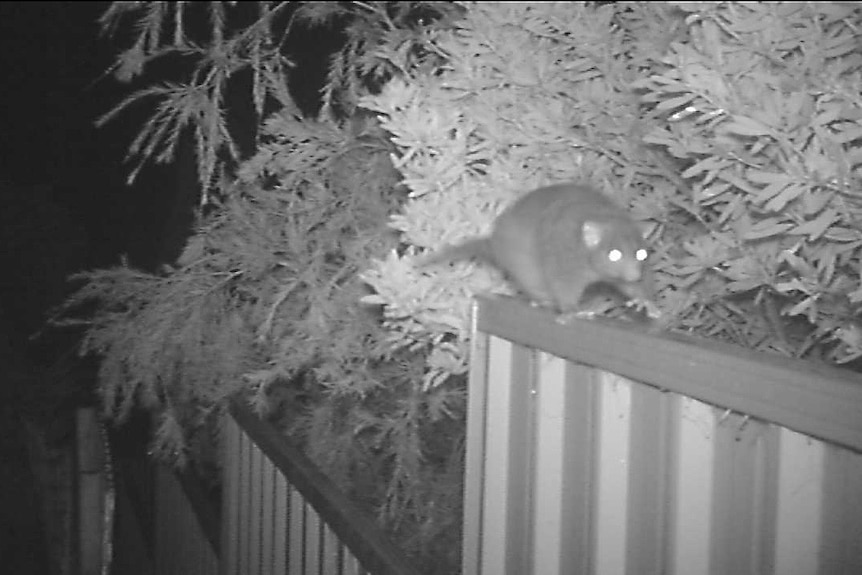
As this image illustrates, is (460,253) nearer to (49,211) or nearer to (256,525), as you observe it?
(256,525)

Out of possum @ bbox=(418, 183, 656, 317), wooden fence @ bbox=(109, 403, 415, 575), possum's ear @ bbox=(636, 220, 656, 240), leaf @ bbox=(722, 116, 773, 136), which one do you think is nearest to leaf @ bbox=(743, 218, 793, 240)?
leaf @ bbox=(722, 116, 773, 136)

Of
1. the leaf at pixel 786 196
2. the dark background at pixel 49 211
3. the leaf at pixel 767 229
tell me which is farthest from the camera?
the dark background at pixel 49 211

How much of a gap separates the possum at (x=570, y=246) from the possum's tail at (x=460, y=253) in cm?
6

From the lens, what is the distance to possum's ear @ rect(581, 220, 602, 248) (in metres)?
2.12

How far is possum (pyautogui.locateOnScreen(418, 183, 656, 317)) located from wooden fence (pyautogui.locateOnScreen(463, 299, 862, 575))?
0.44 feet

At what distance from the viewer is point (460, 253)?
244 centimetres

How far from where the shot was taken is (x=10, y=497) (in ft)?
25.7

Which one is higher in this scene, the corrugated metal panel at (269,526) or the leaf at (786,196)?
the leaf at (786,196)

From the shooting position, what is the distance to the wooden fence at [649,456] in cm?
137

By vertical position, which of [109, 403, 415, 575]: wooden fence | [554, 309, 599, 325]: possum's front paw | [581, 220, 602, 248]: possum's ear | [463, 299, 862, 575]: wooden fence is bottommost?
[109, 403, 415, 575]: wooden fence

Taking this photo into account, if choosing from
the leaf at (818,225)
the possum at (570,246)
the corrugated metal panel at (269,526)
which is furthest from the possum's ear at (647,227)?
the corrugated metal panel at (269,526)

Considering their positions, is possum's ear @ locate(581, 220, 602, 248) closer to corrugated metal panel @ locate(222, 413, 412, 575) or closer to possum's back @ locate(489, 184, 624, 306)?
possum's back @ locate(489, 184, 624, 306)

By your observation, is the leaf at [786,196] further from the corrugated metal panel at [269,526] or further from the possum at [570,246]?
the corrugated metal panel at [269,526]

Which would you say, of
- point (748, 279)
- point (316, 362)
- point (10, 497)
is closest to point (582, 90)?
point (748, 279)
